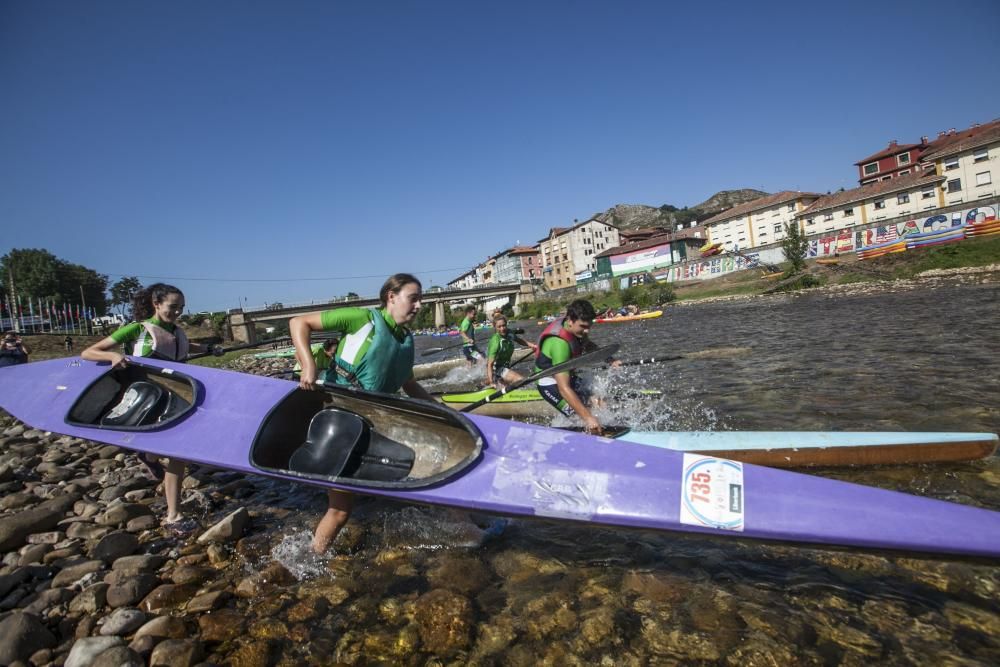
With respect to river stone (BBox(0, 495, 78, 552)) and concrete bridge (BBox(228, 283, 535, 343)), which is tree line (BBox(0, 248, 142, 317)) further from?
river stone (BBox(0, 495, 78, 552))

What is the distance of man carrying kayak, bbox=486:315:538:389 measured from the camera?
379 inches

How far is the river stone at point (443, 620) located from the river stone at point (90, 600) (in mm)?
2278

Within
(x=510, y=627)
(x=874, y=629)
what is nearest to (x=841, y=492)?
(x=874, y=629)

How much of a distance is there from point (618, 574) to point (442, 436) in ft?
6.21

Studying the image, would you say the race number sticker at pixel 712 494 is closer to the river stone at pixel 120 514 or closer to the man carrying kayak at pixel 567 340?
the man carrying kayak at pixel 567 340

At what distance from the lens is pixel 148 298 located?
509 cm

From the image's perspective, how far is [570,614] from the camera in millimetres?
3262

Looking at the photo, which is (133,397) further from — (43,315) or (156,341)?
(43,315)

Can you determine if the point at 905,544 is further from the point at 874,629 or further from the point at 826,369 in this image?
the point at 826,369

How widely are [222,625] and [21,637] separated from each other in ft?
3.61

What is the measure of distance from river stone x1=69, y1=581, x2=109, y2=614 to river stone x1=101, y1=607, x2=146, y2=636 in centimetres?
21

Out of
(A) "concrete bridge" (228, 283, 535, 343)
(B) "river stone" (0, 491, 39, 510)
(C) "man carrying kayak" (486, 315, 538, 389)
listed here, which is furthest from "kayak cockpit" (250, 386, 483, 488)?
(A) "concrete bridge" (228, 283, 535, 343)

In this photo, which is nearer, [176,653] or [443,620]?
[176,653]

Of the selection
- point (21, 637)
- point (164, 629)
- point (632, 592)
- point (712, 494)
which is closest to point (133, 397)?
point (21, 637)
